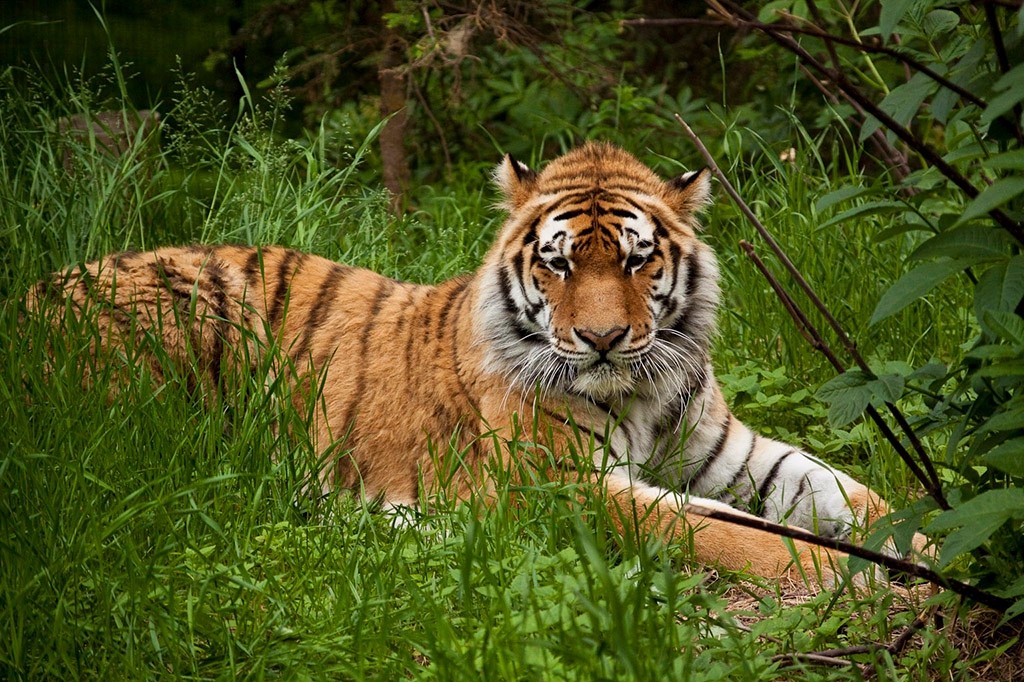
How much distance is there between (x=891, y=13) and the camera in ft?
6.04

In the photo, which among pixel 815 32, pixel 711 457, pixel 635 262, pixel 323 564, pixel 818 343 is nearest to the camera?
pixel 815 32

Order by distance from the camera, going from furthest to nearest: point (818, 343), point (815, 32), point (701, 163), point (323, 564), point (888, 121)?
point (701, 163) → point (323, 564) → point (818, 343) → point (888, 121) → point (815, 32)

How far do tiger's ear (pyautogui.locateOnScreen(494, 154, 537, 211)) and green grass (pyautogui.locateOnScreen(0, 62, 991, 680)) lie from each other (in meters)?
1.10

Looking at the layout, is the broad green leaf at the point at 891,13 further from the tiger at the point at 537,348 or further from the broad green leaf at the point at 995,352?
the tiger at the point at 537,348

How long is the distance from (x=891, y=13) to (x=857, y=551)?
3.16 ft

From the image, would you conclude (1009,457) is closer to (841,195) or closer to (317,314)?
(841,195)

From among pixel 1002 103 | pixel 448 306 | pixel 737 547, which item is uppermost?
pixel 1002 103

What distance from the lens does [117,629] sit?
95.4 inches

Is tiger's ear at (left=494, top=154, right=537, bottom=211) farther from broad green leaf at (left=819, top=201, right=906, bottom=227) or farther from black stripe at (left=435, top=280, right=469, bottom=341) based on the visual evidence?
broad green leaf at (left=819, top=201, right=906, bottom=227)

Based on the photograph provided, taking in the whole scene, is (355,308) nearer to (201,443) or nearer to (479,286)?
(479,286)

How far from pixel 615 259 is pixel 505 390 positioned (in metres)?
→ 0.55

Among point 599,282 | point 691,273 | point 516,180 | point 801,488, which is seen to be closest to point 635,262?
point 599,282

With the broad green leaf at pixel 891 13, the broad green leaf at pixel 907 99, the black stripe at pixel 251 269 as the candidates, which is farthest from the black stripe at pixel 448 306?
the broad green leaf at pixel 891 13

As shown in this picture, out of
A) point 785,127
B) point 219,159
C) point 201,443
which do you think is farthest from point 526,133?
point 201,443
